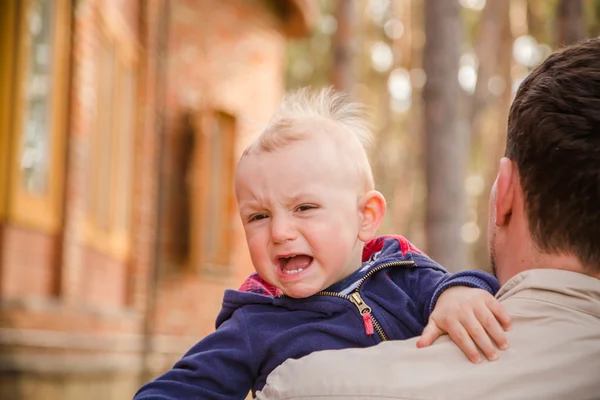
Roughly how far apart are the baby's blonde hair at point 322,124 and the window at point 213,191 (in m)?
9.85

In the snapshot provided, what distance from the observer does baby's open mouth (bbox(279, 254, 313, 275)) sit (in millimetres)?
2557

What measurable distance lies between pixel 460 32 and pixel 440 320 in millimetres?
5676

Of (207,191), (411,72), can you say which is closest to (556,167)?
(207,191)

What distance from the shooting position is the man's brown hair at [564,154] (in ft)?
6.46

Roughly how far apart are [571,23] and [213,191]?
664 cm

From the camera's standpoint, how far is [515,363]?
6.42ft

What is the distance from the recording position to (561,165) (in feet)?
6.52

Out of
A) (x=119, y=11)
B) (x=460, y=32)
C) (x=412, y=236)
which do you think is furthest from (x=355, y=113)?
(x=412, y=236)

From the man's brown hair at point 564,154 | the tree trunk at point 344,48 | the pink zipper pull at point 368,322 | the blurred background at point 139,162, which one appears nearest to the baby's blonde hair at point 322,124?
the blurred background at point 139,162

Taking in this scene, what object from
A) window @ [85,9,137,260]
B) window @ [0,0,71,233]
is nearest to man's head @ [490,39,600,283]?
window @ [0,0,71,233]

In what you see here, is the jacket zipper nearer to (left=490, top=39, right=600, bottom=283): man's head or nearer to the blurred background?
(left=490, top=39, right=600, bottom=283): man's head

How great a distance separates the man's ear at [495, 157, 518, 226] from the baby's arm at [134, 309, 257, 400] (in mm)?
707

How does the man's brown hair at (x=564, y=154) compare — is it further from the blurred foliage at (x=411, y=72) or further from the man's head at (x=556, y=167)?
the blurred foliage at (x=411, y=72)

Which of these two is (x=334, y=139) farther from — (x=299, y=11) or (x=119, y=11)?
(x=299, y=11)
